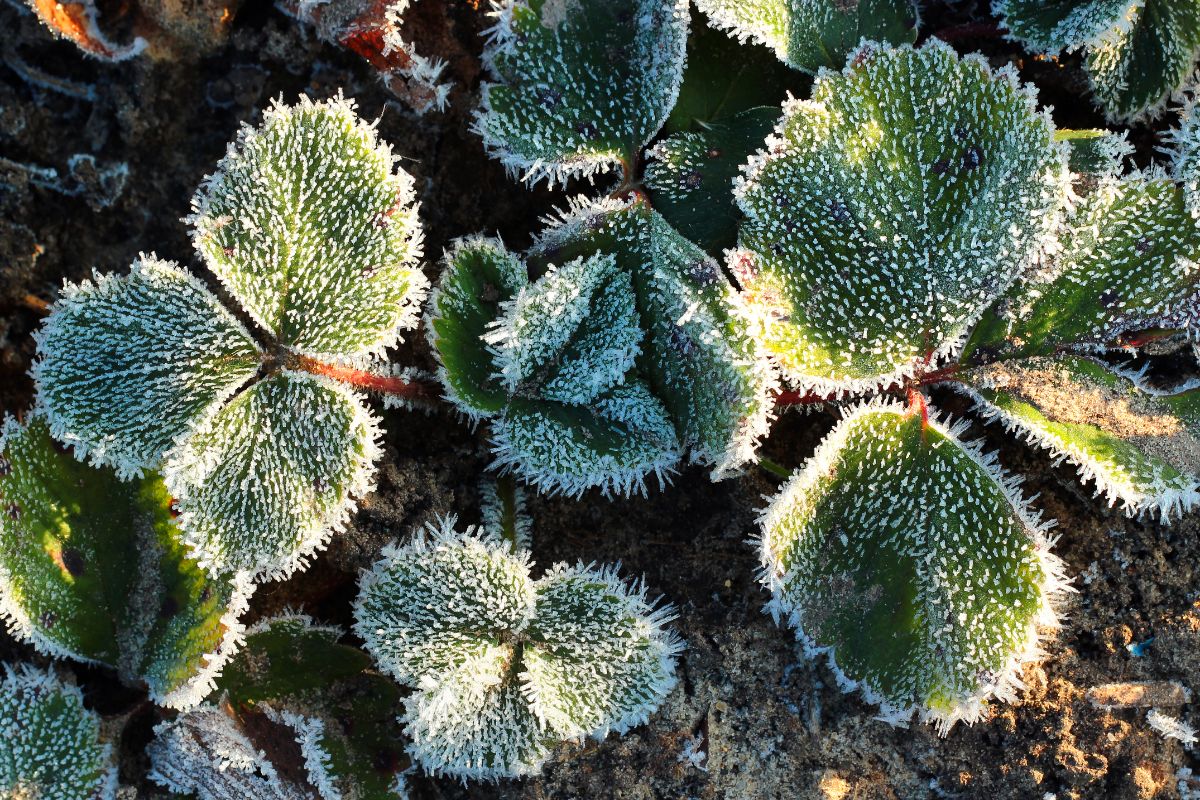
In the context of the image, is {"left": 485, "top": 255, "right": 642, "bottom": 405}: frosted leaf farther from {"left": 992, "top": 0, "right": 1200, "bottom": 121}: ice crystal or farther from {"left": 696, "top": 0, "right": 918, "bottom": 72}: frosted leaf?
{"left": 992, "top": 0, "right": 1200, "bottom": 121}: ice crystal

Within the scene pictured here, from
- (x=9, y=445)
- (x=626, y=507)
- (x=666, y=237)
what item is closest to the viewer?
(x=666, y=237)

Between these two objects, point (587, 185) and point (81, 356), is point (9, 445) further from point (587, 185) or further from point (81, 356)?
point (587, 185)

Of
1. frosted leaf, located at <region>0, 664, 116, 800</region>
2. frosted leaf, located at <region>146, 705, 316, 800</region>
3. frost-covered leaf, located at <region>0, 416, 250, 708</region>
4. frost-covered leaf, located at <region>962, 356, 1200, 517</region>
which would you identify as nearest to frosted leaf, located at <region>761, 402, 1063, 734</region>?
frost-covered leaf, located at <region>962, 356, 1200, 517</region>

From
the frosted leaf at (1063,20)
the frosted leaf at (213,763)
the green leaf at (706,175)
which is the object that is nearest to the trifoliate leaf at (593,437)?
the green leaf at (706,175)

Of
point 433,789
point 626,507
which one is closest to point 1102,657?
point 626,507

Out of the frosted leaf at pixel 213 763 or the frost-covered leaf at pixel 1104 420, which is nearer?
the frost-covered leaf at pixel 1104 420

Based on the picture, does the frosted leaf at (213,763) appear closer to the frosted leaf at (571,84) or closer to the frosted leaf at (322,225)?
the frosted leaf at (322,225)
